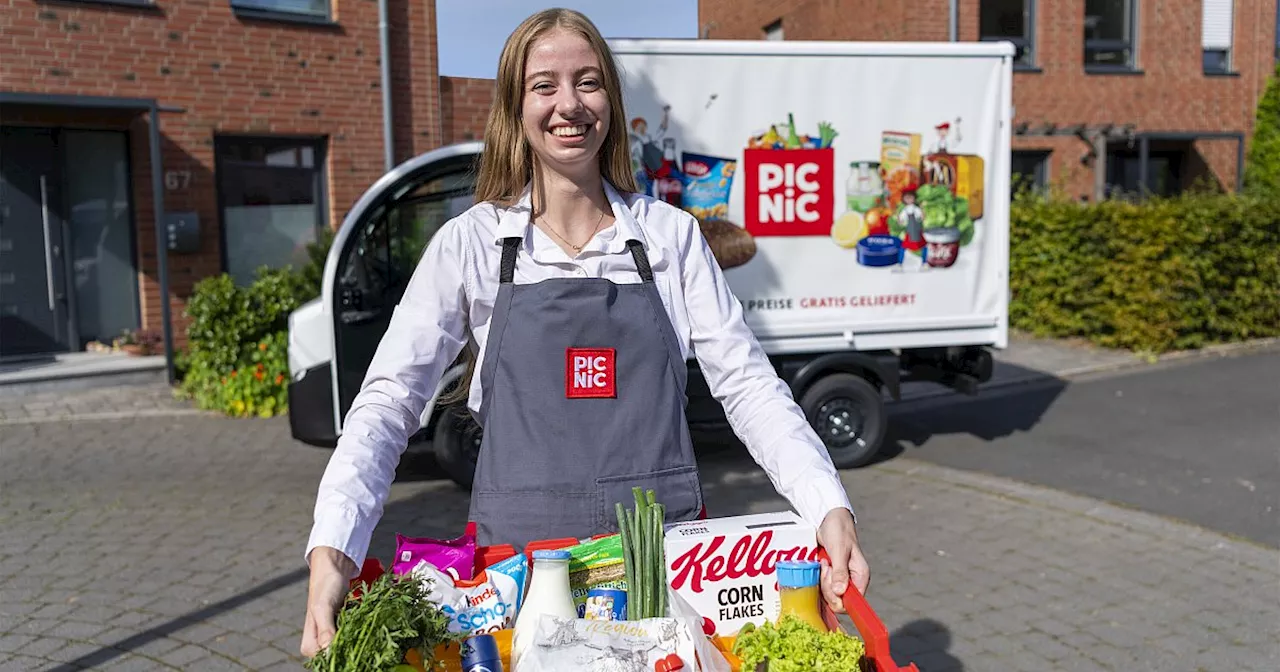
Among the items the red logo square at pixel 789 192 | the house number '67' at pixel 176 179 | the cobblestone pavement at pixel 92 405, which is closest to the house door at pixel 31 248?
Answer: the house number '67' at pixel 176 179

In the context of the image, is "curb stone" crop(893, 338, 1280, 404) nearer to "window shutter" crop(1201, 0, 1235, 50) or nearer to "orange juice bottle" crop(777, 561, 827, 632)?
"window shutter" crop(1201, 0, 1235, 50)

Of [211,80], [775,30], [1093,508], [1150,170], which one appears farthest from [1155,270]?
[211,80]

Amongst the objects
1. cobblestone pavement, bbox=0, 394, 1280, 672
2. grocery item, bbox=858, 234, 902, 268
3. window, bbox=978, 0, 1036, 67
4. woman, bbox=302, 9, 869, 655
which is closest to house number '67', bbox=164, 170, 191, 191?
cobblestone pavement, bbox=0, 394, 1280, 672

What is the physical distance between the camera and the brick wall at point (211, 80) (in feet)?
35.7

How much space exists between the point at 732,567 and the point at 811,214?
238 inches

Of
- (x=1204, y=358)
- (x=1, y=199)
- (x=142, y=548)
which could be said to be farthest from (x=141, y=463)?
(x=1204, y=358)

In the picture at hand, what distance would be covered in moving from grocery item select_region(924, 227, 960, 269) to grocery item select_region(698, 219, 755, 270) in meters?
1.40

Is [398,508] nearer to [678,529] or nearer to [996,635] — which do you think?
[996,635]

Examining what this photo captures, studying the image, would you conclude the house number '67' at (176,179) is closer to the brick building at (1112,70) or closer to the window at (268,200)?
the window at (268,200)

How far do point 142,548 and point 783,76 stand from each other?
Answer: 495cm

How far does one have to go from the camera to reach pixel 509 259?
209 centimetres

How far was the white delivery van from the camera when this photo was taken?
721cm

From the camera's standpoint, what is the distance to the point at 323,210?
41.6 feet

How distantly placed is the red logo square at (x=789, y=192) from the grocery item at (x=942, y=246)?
0.82 m
